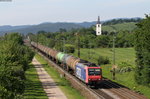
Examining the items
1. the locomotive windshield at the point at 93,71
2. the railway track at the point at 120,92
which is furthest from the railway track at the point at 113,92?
the locomotive windshield at the point at 93,71

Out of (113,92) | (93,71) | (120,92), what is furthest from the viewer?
(93,71)

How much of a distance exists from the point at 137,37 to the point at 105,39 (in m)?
123

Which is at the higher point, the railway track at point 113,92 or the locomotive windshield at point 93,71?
the locomotive windshield at point 93,71

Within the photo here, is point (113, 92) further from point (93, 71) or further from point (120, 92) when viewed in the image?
point (93, 71)

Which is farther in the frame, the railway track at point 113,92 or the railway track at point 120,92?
the railway track at point 120,92

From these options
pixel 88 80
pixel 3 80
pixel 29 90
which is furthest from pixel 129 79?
pixel 3 80

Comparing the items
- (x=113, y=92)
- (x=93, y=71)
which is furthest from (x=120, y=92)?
(x=93, y=71)

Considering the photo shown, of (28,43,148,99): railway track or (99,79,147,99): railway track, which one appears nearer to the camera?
(28,43,148,99): railway track

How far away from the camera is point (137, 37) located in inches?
2239

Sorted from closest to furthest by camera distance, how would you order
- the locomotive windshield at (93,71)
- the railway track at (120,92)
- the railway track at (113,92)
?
the railway track at (113,92) → the railway track at (120,92) → the locomotive windshield at (93,71)

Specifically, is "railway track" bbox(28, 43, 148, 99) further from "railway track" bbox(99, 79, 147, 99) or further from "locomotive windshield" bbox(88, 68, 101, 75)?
"locomotive windshield" bbox(88, 68, 101, 75)

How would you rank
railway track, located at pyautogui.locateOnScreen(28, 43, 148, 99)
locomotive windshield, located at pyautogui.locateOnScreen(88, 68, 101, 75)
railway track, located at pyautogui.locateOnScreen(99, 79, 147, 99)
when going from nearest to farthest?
railway track, located at pyautogui.locateOnScreen(28, 43, 148, 99)
railway track, located at pyautogui.locateOnScreen(99, 79, 147, 99)
locomotive windshield, located at pyautogui.locateOnScreen(88, 68, 101, 75)

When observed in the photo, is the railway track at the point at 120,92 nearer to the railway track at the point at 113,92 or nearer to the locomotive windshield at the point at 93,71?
the railway track at the point at 113,92

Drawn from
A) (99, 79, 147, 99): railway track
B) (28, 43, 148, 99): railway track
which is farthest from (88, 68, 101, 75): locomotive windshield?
(99, 79, 147, 99): railway track
